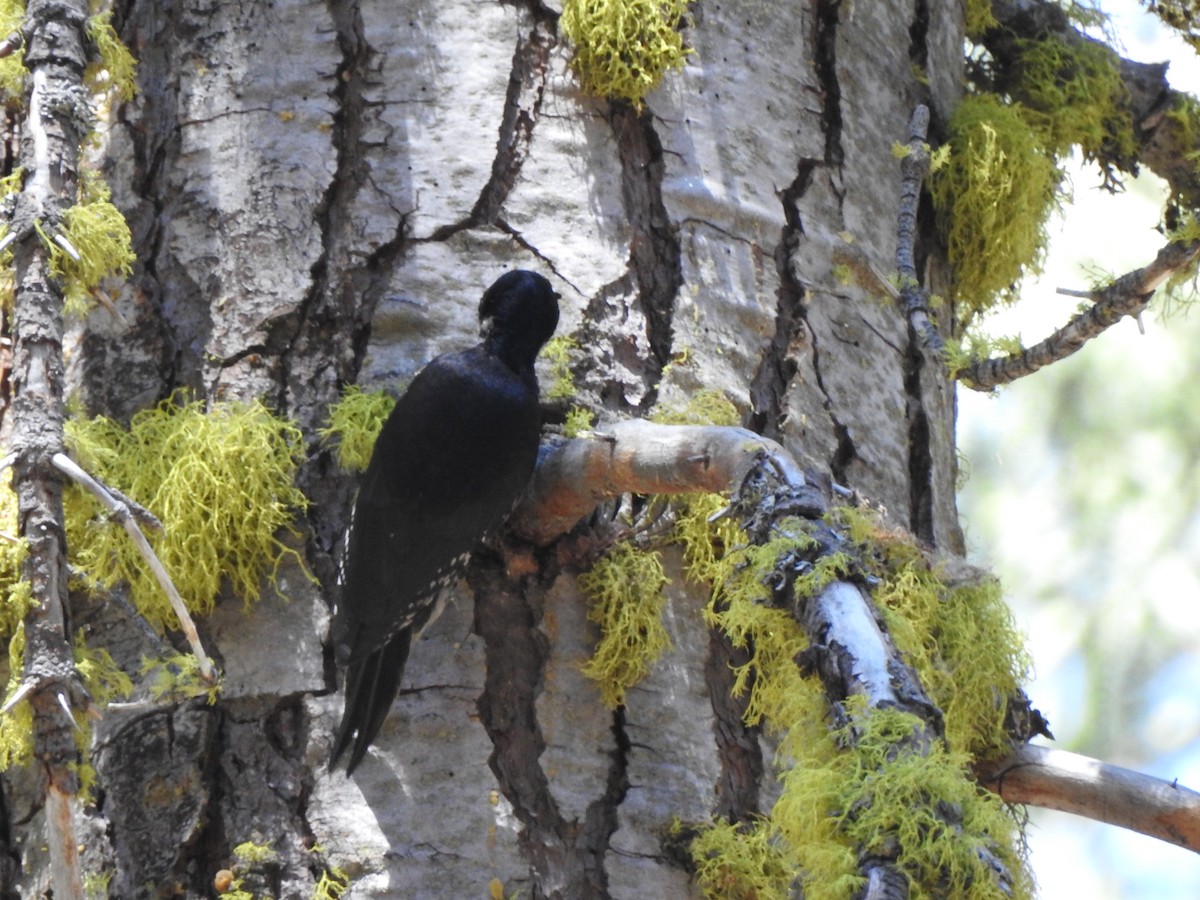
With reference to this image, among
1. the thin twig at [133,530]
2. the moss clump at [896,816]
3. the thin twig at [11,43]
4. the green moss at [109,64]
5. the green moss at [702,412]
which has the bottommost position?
the moss clump at [896,816]

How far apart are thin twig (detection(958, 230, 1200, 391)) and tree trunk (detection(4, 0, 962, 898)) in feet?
0.92

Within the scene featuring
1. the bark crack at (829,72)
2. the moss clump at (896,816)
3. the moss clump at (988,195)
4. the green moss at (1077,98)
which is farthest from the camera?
the green moss at (1077,98)

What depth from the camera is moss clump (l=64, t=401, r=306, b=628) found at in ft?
5.81

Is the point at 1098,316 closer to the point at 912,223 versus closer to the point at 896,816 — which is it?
the point at 912,223

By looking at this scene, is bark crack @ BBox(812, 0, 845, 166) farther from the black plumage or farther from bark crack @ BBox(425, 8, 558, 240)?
the black plumage

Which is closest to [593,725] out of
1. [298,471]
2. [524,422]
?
[524,422]

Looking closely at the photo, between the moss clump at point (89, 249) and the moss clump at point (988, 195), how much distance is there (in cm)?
135

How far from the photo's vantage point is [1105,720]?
564cm

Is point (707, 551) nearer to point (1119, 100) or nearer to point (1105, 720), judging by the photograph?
point (1119, 100)

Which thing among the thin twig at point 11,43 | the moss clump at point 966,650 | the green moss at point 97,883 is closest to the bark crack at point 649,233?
the moss clump at point 966,650

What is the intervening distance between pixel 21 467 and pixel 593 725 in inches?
30.0

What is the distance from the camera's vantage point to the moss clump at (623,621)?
1.76m

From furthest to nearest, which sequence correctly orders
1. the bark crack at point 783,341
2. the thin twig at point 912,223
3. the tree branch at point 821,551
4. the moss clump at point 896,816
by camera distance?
the thin twig at point 912,223
the bark crack at point 783,341
the tree branch at point 821,551
the moss clump at point 896,816

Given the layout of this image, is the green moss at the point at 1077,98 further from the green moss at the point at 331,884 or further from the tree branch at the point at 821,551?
the green moss at the point at 331,884
